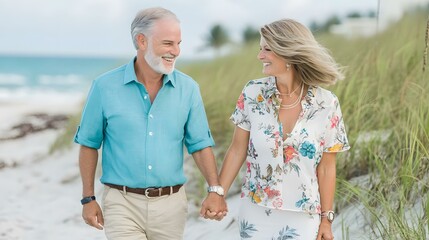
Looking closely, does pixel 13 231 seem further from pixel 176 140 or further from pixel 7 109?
pixel 7 109

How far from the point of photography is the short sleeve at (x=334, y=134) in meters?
3.38

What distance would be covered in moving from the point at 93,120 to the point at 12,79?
145 feet

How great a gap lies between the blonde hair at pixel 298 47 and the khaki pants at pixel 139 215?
2.86 ft

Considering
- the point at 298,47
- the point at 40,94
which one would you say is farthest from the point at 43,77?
the point at 298,47

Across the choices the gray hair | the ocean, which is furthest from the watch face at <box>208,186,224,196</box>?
the ocean

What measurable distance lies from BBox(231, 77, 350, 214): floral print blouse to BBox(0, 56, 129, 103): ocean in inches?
909

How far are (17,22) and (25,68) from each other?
3.35 metres

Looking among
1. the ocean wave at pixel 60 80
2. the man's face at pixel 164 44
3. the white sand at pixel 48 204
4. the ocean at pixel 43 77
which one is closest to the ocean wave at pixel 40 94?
the ocean at pixel 43 77

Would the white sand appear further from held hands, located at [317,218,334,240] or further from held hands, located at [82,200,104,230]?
held hands, located at [82,200,104,230]

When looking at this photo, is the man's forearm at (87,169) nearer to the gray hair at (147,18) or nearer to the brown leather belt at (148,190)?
the brown leather belt at (148,190)

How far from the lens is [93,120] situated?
3551 mm

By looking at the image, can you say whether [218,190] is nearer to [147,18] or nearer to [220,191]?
[220,191]

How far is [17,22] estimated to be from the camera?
5444 cm

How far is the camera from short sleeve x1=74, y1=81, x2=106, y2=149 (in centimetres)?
354
